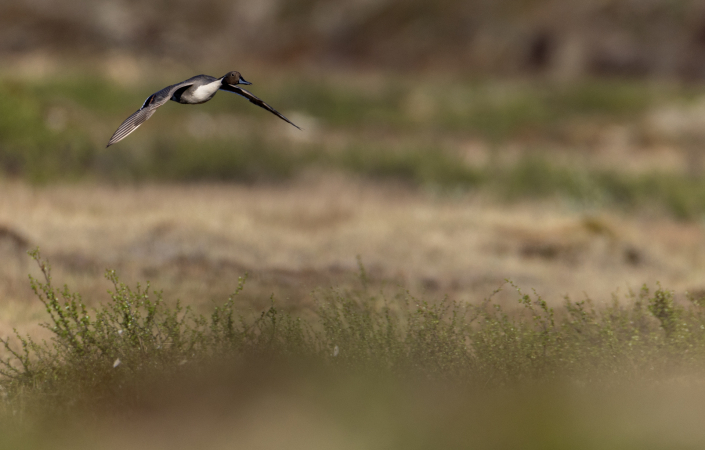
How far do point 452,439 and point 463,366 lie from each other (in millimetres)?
942

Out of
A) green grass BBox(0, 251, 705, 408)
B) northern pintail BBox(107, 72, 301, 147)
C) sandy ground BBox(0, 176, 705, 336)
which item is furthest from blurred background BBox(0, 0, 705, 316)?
green grass BBox(0, 251, 705, 408)

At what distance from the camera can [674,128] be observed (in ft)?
67.0

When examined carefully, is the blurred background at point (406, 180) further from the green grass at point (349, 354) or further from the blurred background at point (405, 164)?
the green grass at point (349, 354)

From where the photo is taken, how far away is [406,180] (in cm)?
1523

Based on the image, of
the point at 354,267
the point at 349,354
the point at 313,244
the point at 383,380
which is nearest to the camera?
the point at 383,380

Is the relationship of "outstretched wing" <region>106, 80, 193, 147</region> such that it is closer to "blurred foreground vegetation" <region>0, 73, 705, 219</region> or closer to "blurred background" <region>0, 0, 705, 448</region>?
"blurred background" <region>0, 0, 705, 448</region>

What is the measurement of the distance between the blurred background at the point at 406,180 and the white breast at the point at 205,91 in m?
0.31

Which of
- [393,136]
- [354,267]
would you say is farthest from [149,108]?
[393,136]

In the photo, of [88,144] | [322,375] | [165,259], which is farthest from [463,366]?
[88,144]

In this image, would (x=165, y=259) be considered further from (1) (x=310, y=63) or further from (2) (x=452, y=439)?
(1) (x=310, y=63)

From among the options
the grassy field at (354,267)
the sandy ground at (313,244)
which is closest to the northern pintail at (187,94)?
the grassy field at (354,267)

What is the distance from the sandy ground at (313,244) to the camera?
7000mm

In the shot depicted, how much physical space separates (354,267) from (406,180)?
7.48 meters

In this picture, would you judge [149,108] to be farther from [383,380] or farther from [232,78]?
[383,380]
